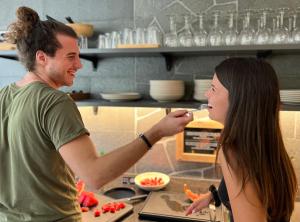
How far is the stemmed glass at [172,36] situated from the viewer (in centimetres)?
173

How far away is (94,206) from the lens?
5.26ft

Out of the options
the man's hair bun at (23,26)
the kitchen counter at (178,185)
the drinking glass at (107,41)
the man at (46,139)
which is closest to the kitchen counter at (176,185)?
the kitchen counter at (178,185)

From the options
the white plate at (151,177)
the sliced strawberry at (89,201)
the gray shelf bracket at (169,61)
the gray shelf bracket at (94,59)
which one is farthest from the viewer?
the gray shelf bracket at (94,59)

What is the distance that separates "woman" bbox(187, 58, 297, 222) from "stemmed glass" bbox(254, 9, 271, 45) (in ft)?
2.28

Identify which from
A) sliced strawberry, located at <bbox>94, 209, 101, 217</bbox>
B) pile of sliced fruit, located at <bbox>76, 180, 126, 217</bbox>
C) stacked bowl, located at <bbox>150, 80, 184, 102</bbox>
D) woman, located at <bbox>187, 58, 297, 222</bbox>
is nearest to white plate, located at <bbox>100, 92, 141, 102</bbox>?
stacked bowl, located at <bbox>150, 80, 184, 102</bbox>

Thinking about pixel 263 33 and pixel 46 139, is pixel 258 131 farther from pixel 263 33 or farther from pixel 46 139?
pixel 263 33

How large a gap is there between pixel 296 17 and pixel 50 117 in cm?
145

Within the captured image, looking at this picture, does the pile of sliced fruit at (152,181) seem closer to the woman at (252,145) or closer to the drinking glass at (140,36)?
the drinking glass at (140,36)

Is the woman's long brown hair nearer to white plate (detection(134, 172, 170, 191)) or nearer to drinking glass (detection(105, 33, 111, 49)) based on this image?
white plate (detection(134, 172, 170, 191))

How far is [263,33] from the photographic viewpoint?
1603 mm

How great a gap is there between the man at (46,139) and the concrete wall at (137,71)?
2.95ft

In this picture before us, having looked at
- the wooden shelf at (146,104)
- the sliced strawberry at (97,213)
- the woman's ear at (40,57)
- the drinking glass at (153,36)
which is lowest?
the sliced strawberry at (97,213)

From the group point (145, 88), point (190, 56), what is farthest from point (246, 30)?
point (145, 88)

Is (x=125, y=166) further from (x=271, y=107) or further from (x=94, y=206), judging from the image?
(x=94, y=206)
